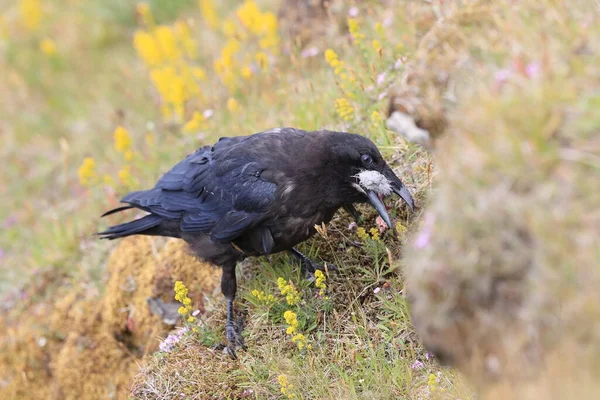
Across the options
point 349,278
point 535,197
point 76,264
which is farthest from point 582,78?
point 76,264

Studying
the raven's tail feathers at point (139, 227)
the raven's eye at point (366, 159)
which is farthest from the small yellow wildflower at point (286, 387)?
the raven's tail feathers at point (139, 227)

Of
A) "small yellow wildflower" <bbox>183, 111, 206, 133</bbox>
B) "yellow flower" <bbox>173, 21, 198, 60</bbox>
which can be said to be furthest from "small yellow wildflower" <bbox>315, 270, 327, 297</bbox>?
"yellow flower" <bbox>173, 21, 198, 60</bbox>

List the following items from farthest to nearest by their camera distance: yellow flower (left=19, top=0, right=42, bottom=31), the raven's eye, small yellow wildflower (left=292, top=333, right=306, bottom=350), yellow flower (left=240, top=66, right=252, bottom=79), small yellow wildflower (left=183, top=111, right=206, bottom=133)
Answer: yellow flower (left=19, top=0, right=42, bottom=31)
yellow flower (left=240, top=66, right=252, bottom=79)
small yellow wildflower (left=183, top=111, right=206, bottom=133)
the raven's eye
small yellow wildflower (left=292, top=333, right=306, bottom=350)

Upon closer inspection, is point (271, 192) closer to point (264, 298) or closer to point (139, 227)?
point (264, 298)

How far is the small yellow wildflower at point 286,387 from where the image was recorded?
129 inches

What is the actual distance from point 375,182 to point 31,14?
7.63m

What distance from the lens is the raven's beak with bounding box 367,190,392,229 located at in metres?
3.60

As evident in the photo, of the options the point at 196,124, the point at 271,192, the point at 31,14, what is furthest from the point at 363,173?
the point at 31,14

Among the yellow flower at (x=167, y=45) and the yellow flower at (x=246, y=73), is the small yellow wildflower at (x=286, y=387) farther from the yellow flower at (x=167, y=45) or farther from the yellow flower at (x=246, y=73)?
the yellow flower at (x=167, y=45)

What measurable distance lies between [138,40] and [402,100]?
447cm

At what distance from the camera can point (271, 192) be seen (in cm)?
384

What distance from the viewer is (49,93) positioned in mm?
8844

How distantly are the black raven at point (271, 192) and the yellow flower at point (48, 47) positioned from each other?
5602mm

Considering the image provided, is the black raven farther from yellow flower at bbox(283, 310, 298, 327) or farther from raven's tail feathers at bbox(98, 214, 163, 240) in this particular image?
yellow flower at bbox(283, 310, 298, 327)
